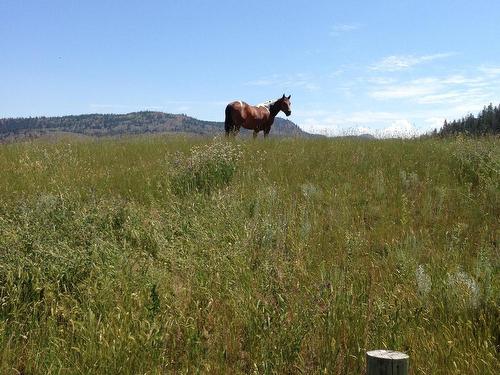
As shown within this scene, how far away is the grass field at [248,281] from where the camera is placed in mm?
2824

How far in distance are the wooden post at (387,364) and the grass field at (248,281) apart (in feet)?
2.58

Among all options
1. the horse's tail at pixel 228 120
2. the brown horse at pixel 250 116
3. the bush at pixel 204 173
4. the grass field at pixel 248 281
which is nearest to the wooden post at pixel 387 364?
the grass field at pixel 248 281

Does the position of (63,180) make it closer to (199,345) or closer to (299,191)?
(299,191)

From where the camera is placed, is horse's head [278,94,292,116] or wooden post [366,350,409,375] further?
horse's head [278,94,292,116]

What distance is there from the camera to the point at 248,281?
376cm

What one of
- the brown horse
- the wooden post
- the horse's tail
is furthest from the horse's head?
the wooden post

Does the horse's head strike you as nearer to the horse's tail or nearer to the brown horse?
the brown horse

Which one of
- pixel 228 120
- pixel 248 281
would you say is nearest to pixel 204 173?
pixel 248 281

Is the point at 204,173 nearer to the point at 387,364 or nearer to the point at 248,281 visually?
the point at 248,281

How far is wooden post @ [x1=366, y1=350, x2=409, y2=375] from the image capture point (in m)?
1.82

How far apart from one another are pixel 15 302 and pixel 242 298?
1.83 meters

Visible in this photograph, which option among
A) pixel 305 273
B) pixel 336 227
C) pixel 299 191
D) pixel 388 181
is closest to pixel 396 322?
pixel 305 273

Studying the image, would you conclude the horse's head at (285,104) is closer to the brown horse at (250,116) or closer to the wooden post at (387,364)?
the brown horse at (250,116)

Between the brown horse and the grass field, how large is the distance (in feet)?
30.7
